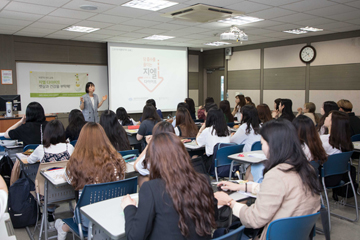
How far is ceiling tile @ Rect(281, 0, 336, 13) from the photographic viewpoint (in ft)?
15.9

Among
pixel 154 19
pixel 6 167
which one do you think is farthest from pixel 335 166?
pixel 154 19

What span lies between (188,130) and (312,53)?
5.28 meters

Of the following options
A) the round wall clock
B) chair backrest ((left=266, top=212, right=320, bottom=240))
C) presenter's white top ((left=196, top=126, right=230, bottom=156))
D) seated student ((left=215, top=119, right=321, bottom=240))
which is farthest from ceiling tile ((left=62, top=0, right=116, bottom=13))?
the round wall clock

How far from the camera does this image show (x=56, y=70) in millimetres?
8594

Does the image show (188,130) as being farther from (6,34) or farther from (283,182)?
(6,34)

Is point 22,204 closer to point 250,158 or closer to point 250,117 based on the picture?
point 250,158

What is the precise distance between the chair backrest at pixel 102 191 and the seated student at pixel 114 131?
143cm

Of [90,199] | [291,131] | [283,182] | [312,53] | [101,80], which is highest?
[312,53]

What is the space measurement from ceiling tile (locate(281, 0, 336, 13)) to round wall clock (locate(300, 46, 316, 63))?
3.12 metres

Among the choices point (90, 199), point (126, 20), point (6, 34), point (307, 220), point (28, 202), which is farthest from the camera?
point (6, 34)

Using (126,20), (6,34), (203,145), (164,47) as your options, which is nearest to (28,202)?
(203,145)

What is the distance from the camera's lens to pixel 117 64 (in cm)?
905

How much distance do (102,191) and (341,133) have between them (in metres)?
2.79

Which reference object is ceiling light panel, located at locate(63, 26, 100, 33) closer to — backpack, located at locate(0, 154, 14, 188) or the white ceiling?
the white ceiling
